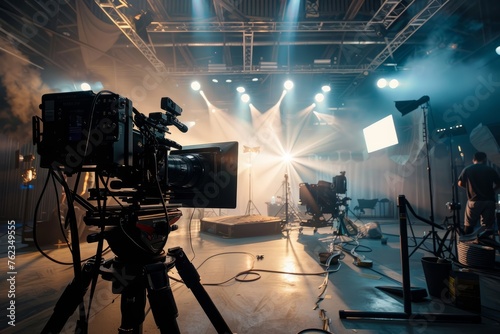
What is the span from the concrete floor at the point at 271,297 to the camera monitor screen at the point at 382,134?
3415 mm

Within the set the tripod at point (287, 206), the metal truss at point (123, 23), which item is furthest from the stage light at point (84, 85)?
the tripod at point (287, 206)

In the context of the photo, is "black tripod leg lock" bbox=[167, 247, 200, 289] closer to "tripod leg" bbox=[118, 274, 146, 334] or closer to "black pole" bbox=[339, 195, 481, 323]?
"tripod leg" bbox=[118, 274, 146, 334]

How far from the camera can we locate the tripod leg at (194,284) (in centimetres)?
105

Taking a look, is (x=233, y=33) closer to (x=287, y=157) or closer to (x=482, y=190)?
(x=482, y=190)

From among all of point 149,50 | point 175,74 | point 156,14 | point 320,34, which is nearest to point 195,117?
point 175,74

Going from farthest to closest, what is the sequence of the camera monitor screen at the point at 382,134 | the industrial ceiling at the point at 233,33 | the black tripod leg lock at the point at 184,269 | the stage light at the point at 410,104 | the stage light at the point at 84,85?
the camera monitor screen at the point at 382,134
the stage light at the point at 84,85
the industrial ceiling at the point at 233,33
the stage light at the point at 410,104
the black tripod leg lock at the point at 184,269

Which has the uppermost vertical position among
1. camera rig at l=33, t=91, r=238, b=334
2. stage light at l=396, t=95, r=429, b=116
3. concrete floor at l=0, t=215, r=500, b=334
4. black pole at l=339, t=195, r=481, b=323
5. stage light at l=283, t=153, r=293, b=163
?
stage light at l=283, t=153, r=293, b=163

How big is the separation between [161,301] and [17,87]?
7.21m

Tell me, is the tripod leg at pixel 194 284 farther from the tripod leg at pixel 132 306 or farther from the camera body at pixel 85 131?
the camera body at pixel 85 131

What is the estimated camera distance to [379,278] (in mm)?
2523

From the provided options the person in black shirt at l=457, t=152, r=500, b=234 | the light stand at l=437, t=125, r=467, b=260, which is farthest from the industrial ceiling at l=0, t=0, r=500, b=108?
the person in black shirt at l=457, t=152, r=500, b=234

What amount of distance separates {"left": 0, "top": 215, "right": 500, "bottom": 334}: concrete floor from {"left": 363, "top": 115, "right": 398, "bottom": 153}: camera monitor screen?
3.42m

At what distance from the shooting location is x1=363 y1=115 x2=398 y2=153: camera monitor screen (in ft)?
19.5

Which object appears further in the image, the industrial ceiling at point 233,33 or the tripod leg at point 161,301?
the industrial ceiling at point 233,33
